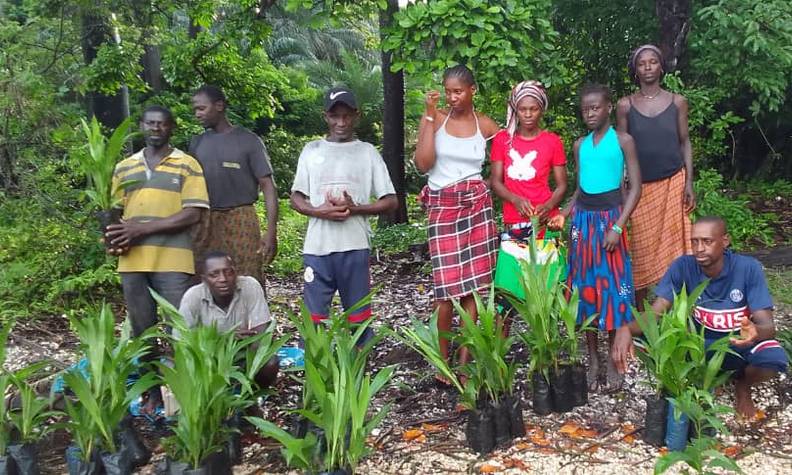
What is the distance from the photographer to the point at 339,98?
4023mm

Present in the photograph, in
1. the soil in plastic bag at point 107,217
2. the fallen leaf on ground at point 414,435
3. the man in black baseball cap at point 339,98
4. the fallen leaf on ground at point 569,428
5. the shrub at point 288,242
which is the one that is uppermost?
the man in black baseball cap at point 339,98

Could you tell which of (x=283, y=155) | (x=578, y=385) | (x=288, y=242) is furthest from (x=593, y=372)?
(x=283, y=155)

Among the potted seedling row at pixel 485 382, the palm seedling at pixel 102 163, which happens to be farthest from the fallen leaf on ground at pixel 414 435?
the palm seedling at pixel 102 163

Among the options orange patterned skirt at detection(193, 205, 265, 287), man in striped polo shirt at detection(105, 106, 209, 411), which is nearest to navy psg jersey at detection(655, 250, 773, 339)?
orange patterned skirt at detection(193, 205, 265, 287)

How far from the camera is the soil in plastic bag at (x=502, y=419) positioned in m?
3.61

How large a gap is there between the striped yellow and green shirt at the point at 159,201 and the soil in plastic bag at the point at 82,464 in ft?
3.32

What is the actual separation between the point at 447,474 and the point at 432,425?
53 centimetres

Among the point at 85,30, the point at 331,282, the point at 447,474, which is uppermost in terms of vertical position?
the point at 85,30

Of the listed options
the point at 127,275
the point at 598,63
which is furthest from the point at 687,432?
the point at 598,63

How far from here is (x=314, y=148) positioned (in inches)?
163

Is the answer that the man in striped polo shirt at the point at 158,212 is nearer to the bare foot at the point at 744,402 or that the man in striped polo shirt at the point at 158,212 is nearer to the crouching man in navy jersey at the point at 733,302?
the crouching man in navy jersey at the point at 733,302

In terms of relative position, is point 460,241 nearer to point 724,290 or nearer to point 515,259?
point 515,259

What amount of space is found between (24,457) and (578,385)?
2.65 metres

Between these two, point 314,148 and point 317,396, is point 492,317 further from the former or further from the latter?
point 314,148
